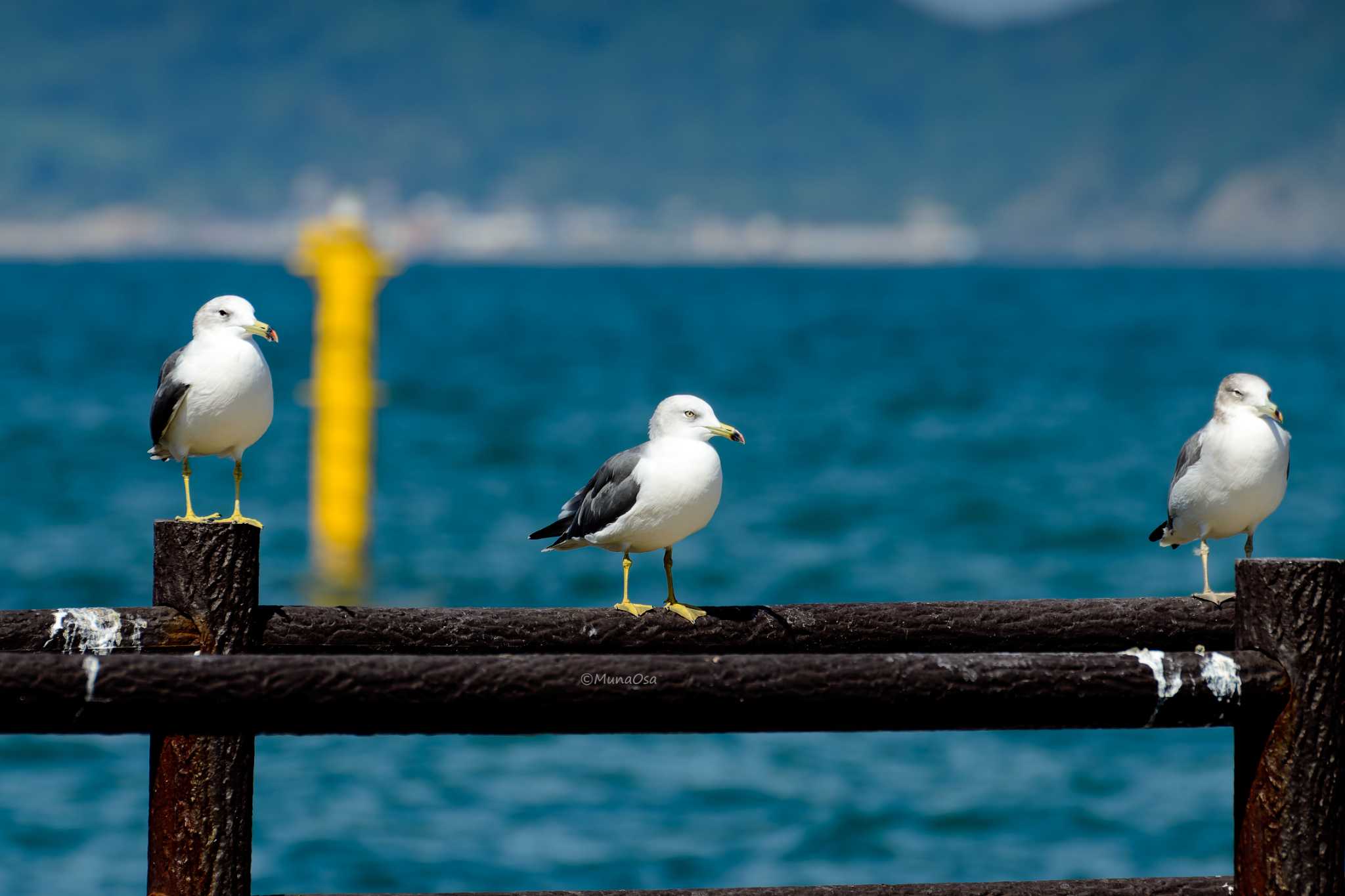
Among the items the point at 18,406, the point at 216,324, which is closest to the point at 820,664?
the point at 216,324

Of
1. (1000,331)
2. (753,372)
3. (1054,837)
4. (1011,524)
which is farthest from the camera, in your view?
(1000,331)

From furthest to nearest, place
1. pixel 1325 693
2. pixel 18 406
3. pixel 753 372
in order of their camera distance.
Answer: pixel 753 372
pixel 18 406
pixel 1325 693

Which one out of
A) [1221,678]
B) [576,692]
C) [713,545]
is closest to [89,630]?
[576,692]

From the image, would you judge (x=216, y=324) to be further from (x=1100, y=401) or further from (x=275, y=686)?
(x=1100, y=401)

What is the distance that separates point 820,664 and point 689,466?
1237mm

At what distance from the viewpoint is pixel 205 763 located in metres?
3.42

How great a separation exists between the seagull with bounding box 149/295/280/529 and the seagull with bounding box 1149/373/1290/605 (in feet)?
8.06

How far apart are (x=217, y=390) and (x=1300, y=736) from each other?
2865mm

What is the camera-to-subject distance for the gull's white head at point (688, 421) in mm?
4453

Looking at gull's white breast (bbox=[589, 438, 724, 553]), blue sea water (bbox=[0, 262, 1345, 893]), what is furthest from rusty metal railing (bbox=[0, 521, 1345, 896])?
blue sea water (bbox=[0, 262, 1345, 893])

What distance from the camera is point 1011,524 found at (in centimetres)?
2397

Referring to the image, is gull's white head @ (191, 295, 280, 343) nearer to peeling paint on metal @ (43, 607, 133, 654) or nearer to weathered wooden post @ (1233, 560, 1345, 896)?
peeling paint on metal @ (43, 607, 133, 654)

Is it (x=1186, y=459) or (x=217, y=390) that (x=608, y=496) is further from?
(x=1186, y=459)

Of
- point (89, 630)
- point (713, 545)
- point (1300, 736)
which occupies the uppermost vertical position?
point (713, 545)
